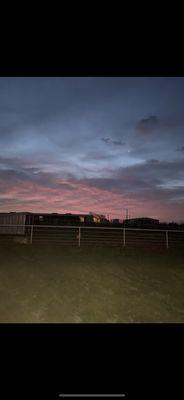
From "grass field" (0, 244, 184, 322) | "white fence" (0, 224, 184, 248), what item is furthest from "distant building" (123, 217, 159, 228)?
"grass field" (0, 244, 184, 322)

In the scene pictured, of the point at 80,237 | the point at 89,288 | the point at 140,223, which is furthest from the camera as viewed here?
the point at 140,223

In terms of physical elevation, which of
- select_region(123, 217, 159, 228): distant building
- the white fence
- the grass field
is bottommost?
the grass field

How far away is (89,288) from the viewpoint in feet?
13.0

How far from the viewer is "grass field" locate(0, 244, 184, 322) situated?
313 centimetres

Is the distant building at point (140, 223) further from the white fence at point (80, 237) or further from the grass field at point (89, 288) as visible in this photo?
the grass field at point (89, 288)

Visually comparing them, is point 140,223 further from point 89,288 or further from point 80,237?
point 89,288

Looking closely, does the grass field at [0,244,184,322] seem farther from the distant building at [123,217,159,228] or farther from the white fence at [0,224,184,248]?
the distant building at [123,217,159,228]

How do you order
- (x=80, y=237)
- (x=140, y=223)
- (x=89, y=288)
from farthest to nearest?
(x=140, y=223)
(x=80, y=237)
(x=89, y=288)

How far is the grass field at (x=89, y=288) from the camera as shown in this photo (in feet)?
10.3

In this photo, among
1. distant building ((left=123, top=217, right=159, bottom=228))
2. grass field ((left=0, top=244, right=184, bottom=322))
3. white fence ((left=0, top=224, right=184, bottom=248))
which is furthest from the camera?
distant building ((left=123, top=217, right=159, bottom=228))

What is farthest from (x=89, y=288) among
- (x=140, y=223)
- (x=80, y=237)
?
(x=140, y=223)
